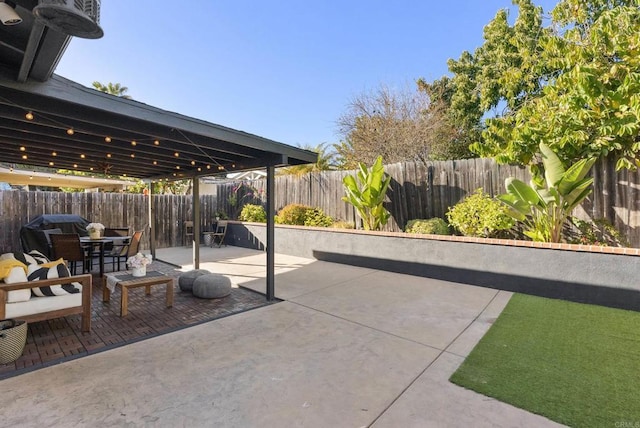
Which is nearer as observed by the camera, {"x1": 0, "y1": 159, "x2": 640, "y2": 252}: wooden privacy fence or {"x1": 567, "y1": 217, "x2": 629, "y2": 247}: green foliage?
{"x1": 567, "y1": 217, "x2": 629, "y2": 247}: green foliage

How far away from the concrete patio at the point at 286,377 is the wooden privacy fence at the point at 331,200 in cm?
314

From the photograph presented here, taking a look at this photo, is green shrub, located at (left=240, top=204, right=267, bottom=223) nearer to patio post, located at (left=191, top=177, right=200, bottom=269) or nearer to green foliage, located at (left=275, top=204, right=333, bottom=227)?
green foliage, located at (left=275, top=204, right=333, bottom=227)

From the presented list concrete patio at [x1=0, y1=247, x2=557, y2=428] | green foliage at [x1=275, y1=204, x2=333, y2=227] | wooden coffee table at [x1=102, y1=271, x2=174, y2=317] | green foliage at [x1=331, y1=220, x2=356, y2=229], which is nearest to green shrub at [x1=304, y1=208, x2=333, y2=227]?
green foliage at [x1=275, y1=204, x2=333, y2=227]

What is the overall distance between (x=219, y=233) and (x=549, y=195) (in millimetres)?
10266

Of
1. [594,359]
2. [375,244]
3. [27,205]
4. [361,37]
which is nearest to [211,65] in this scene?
[361,37]

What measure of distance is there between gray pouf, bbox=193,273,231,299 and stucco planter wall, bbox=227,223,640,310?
12.0 ft

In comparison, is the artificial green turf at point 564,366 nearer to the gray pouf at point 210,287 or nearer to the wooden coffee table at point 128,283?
the gray pouf at point 210,287

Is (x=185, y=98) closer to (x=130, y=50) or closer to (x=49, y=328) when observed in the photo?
(x=130, y=50)

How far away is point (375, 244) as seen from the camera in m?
7.35

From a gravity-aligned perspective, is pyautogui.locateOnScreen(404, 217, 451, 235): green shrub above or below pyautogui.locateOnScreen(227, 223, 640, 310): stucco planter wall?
above

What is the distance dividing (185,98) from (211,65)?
12.0 feet

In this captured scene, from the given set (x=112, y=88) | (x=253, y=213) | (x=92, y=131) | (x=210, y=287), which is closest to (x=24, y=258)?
(x=92, y=131)

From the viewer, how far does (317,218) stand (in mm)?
9320

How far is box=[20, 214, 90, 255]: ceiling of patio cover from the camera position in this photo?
7.11 meters
